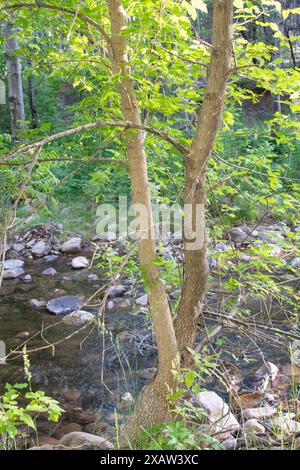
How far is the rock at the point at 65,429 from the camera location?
345 cm

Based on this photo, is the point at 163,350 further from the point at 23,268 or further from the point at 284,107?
the point at 284,107

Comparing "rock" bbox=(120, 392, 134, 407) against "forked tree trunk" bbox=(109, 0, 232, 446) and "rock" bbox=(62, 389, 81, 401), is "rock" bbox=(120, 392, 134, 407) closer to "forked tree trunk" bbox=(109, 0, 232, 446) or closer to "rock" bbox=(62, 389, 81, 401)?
"rock" bbox=(62, 389, 81, 401)

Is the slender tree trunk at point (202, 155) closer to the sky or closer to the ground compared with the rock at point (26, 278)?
closer to the sky

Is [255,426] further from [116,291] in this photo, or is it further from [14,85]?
[14,85]

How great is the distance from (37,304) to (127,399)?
265 centimetres

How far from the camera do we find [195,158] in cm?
234

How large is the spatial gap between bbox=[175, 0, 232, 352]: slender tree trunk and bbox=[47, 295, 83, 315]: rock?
340 centimetres

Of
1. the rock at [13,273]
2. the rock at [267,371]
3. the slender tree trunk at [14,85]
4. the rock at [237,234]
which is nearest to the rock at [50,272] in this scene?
the rock at [13,273]

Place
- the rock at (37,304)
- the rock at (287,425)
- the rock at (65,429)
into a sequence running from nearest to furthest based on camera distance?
the rock at (287,425) < the rock at (65,429) < the rock at (37,304)

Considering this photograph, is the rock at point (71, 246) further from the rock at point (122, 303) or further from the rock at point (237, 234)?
the rock at point (237, 234)

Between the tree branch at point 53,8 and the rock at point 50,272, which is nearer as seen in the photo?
the tree branch at point 53,8

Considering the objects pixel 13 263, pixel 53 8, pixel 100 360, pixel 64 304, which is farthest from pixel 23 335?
pixel 53 8

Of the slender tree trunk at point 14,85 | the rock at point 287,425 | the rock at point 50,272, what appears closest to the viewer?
the rock at point 287,425

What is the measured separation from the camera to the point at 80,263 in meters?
A: 7.65
